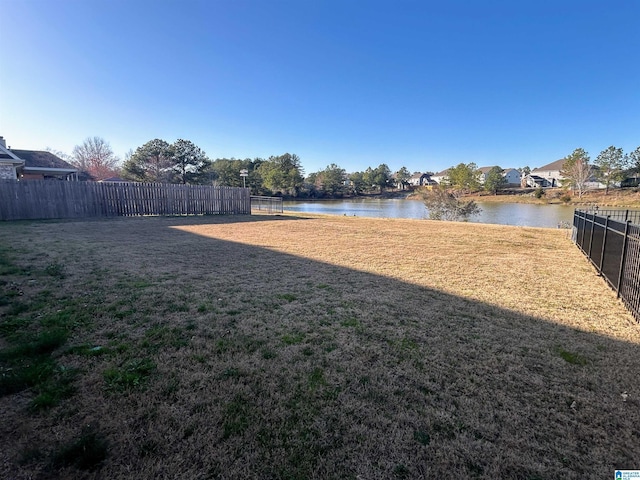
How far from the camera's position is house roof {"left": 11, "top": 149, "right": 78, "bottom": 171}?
21078mm

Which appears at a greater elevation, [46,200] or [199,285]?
[46,200]

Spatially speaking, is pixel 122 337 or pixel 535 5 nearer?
pixel 122 337

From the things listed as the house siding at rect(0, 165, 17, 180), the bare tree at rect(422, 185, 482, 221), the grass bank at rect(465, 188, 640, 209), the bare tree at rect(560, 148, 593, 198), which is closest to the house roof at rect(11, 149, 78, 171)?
the house siding at rect(0, 165, 17, 180)

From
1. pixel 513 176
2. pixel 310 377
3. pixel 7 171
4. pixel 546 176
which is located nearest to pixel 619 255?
pixel 310 377

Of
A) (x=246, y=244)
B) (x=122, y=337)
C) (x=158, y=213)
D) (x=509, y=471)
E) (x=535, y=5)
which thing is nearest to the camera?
(x=509, y=471)

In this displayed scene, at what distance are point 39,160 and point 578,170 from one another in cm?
6118

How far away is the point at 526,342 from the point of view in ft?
8.76

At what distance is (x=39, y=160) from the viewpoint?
71.1 ft

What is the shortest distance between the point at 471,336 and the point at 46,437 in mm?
3074

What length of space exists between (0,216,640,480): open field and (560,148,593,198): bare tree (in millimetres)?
51284

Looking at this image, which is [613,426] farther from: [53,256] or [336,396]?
[53,256]

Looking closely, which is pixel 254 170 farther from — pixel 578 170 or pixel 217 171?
pixel 578 170

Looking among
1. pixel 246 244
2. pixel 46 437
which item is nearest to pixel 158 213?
pixel 246 244

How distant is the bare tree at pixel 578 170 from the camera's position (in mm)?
42312
